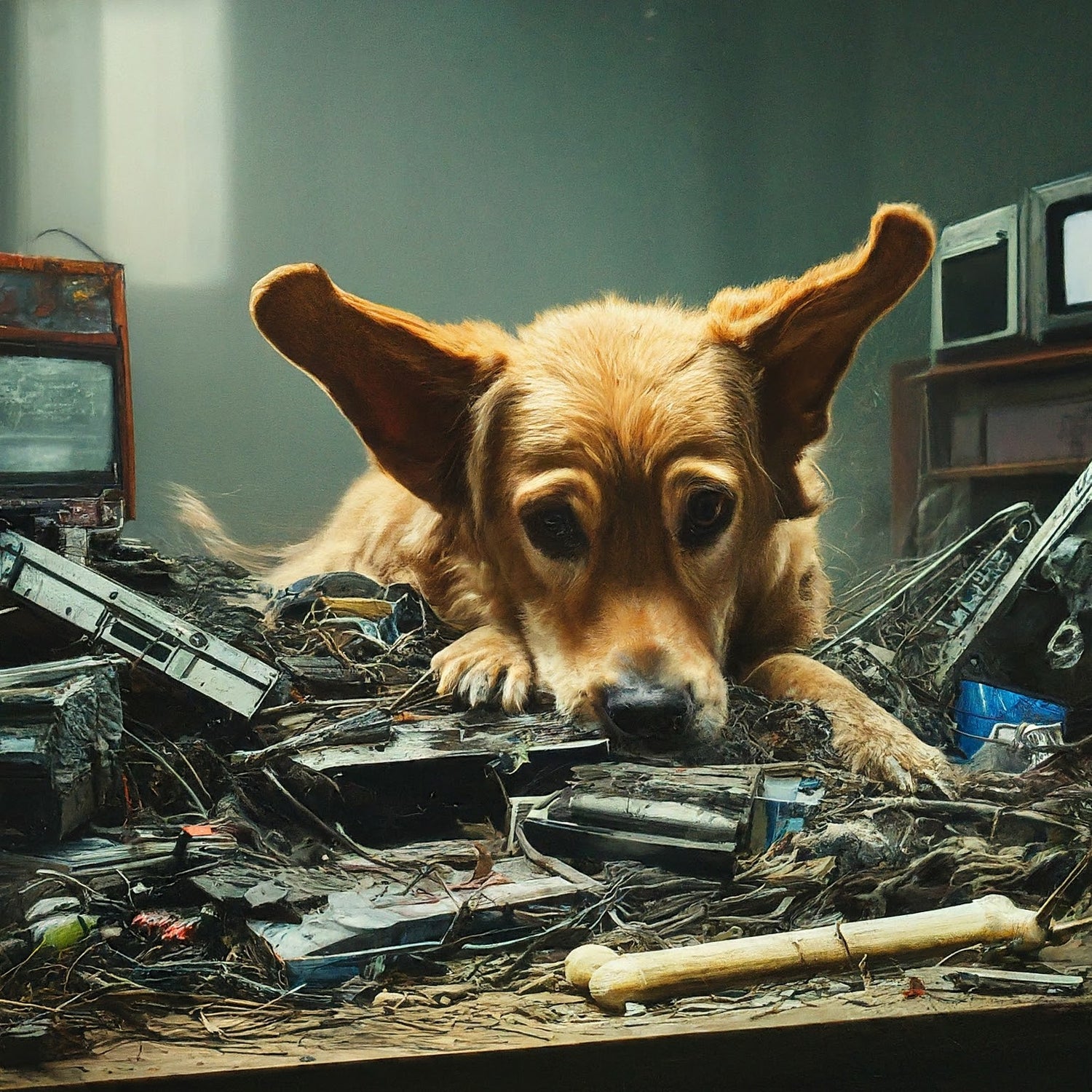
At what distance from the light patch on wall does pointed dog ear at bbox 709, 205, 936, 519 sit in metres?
1.24

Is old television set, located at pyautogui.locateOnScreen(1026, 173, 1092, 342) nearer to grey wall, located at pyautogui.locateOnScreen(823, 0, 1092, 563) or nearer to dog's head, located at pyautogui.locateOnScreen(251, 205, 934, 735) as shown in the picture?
grey wall, located at pyautogui.locateOnScreen(823, 0, 1092, 563)

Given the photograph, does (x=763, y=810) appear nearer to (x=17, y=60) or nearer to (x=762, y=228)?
(x=762, y=228)

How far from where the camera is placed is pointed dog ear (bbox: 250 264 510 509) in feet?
7.20

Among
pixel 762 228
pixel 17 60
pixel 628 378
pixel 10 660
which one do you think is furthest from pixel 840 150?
pixel 10 660

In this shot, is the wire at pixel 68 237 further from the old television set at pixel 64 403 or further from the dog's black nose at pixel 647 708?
the dog's black nose at pixel 647 708

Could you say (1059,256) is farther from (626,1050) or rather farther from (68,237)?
(68,237)

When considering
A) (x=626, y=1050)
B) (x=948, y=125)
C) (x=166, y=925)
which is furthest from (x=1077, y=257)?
(x=166, y=925)

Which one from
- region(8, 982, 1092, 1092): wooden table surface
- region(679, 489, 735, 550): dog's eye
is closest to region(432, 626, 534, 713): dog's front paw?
region(679, 489, 735, 550): dog's eye

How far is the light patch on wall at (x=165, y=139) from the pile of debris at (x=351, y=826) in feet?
2.24

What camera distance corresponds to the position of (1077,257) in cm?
257

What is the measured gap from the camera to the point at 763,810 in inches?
87.6

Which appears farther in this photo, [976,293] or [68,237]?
[976,293]

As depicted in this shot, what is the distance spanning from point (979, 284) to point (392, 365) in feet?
5.18

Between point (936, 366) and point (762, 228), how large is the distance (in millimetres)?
607
